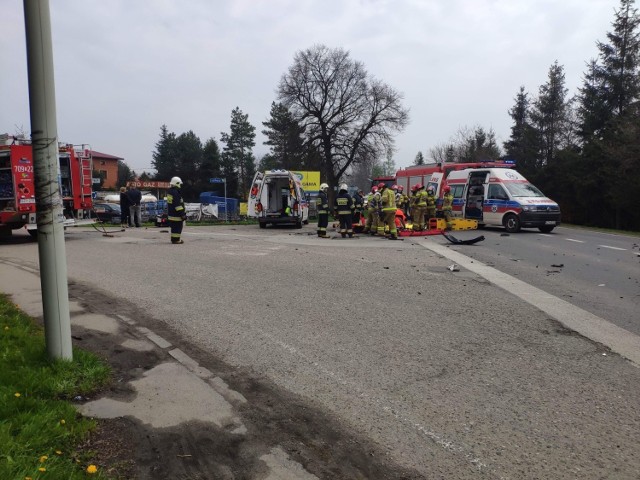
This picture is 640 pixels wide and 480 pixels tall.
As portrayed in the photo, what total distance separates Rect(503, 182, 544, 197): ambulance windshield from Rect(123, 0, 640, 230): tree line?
15.2 m

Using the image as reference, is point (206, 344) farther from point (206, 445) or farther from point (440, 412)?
point (440, 412)

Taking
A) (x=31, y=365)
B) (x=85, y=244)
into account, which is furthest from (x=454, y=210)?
(x=31, y=365)

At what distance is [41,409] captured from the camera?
3.31 meters

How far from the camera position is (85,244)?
1359 cm

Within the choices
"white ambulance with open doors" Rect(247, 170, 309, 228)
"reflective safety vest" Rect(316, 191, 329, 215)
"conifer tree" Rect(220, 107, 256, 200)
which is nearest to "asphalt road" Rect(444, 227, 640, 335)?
"reflective safety vest" Rect(316, 191, 329, 215)

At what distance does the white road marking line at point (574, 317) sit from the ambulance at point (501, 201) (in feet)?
29.1

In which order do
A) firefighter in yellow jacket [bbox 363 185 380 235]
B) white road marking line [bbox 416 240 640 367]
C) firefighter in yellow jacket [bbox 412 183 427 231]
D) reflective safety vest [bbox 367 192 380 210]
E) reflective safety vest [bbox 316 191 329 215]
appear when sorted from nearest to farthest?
1. white road marking line [bbox 416 240 640 367]
2. reflective safety vest [bbox 316 191 329 215]
3. reflective safety vest [bbox 367 192 380 210]
4. firefighter in yellow jacket [bbox 363 185 380 235]
5. firefighter in yellow jacket [bbox 412 183 427 231]

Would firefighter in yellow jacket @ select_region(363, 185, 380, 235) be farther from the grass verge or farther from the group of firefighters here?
the grass verge

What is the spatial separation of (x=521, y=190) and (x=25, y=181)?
16101 millimetres

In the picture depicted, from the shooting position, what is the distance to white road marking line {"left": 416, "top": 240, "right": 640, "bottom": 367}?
529cm

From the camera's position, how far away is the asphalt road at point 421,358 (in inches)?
126

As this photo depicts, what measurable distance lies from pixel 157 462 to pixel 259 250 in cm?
962

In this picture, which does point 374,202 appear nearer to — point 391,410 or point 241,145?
point 391,410

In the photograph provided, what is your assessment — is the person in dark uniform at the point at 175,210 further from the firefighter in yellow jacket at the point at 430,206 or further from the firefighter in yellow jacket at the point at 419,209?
the firefighter in yellow jacket at the point at 430,206
